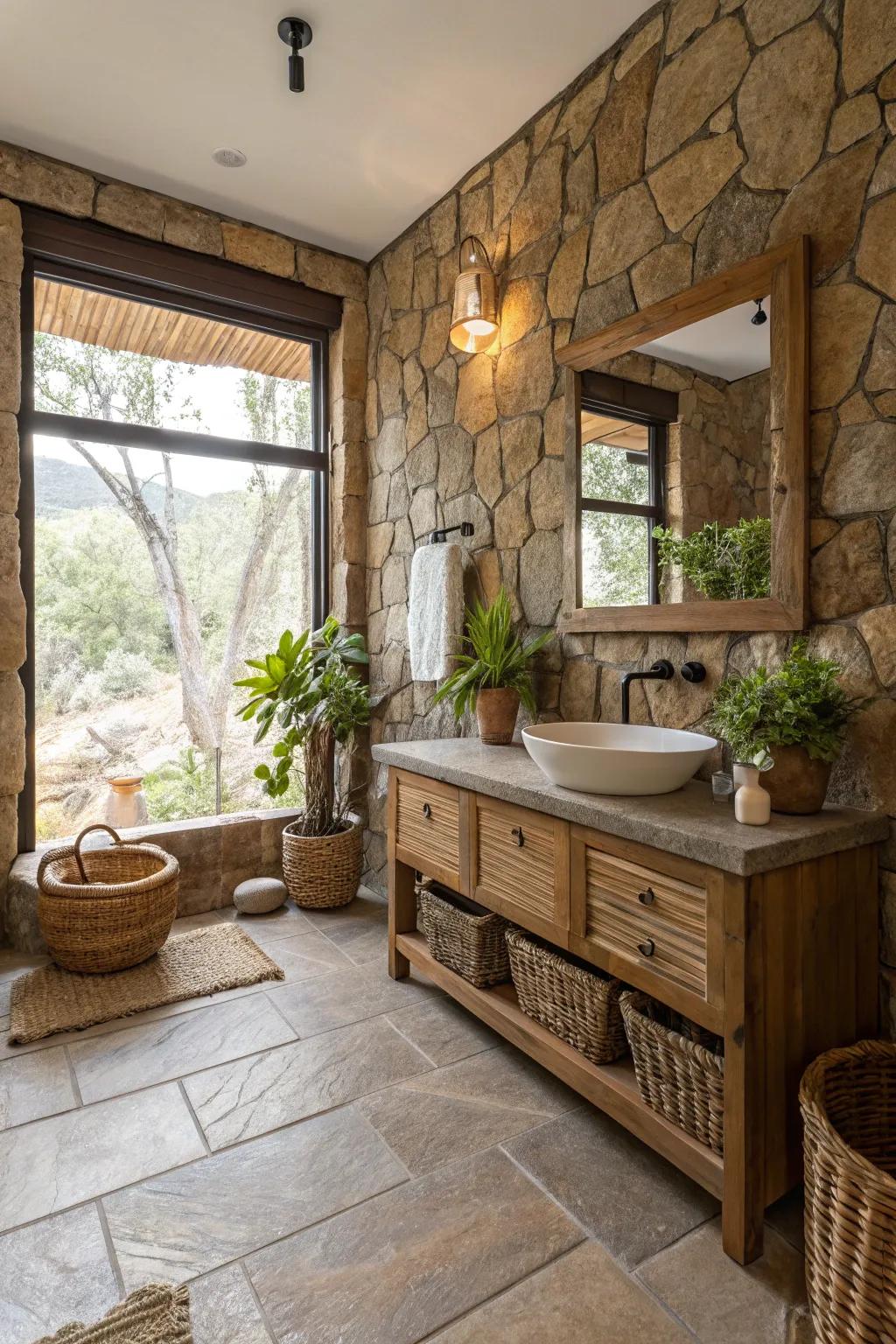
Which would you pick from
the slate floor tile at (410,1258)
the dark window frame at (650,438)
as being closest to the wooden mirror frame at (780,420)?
the dark window frame at (650,438)

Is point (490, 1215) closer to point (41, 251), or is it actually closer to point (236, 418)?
point (236, 418)

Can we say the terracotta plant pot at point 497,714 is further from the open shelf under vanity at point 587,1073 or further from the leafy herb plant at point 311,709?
the leafy herb plant at point 311,709

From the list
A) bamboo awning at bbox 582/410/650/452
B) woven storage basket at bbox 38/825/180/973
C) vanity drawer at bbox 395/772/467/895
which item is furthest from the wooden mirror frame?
woven storage basket at bbox 38/825/180/973

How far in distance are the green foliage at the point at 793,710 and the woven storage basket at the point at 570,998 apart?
2.18 feet

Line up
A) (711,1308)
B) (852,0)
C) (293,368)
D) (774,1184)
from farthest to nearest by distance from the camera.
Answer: (293,368)
(852,0)
(774,1184)
(711,1308)

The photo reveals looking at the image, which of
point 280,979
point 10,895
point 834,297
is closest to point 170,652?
point 10,895

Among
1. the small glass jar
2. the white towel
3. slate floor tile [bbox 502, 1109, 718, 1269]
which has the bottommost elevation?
slate floor tile [bbox 502, 1109, 718, 1269]

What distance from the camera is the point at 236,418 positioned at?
340cm

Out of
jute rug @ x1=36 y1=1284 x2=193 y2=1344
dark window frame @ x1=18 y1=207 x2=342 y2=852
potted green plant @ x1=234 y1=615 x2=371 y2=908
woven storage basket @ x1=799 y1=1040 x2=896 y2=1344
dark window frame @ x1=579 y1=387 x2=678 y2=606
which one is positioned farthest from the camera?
potted green plant @ x1=234 y1=615 x2=371 y2=908

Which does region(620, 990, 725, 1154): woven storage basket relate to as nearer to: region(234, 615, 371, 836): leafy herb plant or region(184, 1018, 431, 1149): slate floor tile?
region(184, 1018, 431, 1149): slate floor tile

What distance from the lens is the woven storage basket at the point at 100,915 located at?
98.2 inches

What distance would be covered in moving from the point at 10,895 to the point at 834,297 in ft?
10.8

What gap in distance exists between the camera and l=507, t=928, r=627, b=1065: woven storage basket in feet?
5.71

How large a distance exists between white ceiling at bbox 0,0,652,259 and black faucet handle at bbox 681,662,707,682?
190cm
